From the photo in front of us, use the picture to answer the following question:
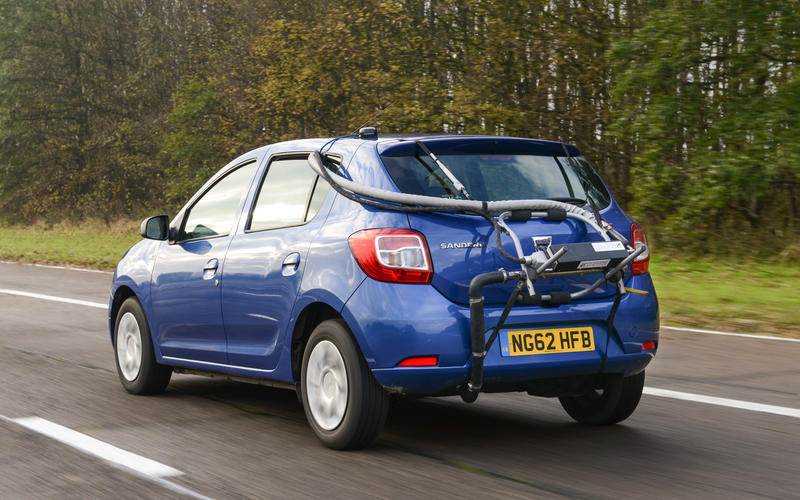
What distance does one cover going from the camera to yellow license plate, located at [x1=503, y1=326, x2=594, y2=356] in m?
5.39

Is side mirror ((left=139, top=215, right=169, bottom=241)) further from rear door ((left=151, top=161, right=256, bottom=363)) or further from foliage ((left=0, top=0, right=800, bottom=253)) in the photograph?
foliage ((left=0, top=0, right=800, bottom=253))

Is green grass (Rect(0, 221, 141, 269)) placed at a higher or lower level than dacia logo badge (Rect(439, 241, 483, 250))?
lower

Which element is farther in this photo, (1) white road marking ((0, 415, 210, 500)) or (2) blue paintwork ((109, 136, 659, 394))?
(2) blue paintwork ((109, 136, 659, 394))

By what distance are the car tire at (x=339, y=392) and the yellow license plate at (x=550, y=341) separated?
68cm

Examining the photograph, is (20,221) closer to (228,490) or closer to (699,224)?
(699,224)

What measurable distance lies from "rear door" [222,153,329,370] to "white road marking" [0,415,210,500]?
0.93m

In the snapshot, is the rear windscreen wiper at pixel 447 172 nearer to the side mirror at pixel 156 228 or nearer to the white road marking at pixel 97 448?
the white road marking at pixel 97 448

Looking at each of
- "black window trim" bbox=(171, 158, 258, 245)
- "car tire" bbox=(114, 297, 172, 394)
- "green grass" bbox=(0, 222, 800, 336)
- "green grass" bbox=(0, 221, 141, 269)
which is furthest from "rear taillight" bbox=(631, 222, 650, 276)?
"green grass" bbox=(0, 221, 141, 269)

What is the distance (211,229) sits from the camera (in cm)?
701

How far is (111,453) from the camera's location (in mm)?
5719

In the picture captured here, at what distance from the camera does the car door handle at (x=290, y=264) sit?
593cm

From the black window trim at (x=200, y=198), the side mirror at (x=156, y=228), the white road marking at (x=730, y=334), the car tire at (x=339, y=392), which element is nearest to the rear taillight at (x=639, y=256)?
the car tire at (x=339, y=392)

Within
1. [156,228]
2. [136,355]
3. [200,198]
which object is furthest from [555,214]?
[136,355]

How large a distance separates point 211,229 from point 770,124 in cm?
1202
